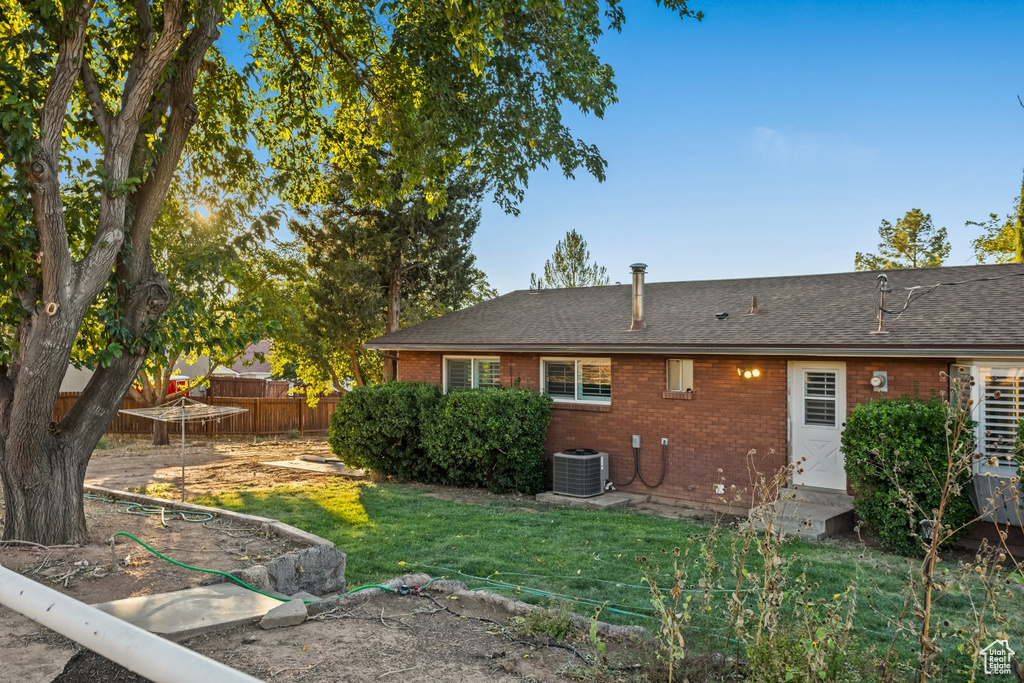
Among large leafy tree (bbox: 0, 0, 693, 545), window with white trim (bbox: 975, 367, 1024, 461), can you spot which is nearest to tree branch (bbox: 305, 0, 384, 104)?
large leafy tree (bbox: 0, 0, 693, 545)

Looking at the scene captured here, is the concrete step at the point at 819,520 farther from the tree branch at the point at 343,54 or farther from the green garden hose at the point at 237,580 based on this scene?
the tree branch at the point at 343,54

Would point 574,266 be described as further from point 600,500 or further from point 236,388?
point 600,500

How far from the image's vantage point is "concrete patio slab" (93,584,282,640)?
4.71 m

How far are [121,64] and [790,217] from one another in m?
17.6

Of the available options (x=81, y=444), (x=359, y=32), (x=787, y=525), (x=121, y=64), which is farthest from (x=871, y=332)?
(x=121, y=64)

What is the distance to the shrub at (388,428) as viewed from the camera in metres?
14.0

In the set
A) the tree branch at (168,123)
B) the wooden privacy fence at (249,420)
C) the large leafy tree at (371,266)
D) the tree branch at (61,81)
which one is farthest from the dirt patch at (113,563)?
the wooden privacy fence at (249,420)

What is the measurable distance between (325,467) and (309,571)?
9759mm

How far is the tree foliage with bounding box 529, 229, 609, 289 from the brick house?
764 inches

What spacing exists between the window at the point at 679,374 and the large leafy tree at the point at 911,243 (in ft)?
83.2

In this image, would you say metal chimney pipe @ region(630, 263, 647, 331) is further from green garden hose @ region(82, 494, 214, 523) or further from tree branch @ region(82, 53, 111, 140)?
tree branch @ region(82, 53, 111, 140)

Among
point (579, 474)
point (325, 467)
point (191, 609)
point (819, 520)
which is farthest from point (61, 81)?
point (325, 467)

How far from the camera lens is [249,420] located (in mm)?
24297

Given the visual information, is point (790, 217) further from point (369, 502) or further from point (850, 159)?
point (369, 502)
